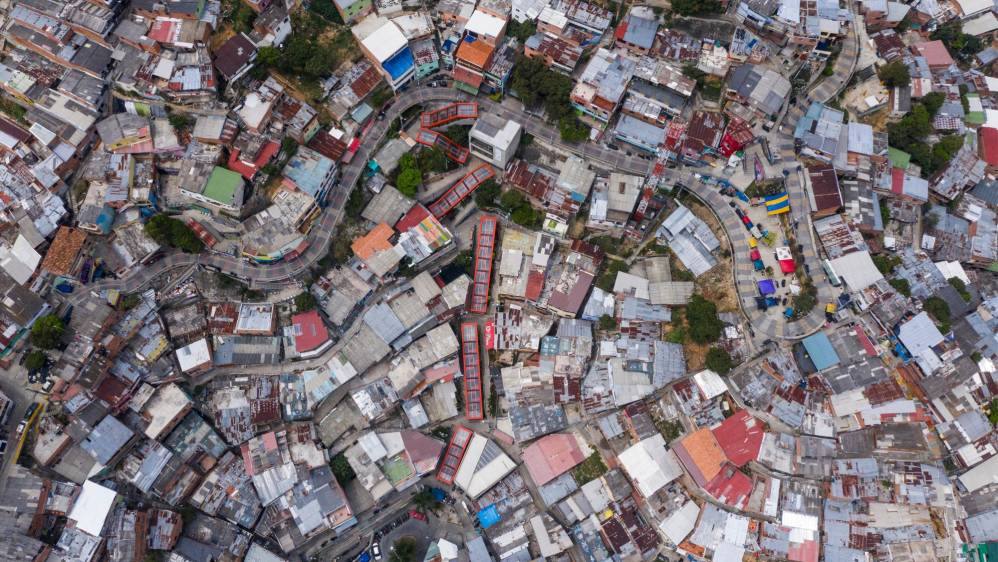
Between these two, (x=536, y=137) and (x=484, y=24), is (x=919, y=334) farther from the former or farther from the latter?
(x=484, y=24)

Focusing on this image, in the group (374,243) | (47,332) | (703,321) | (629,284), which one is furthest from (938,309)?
(47,332)

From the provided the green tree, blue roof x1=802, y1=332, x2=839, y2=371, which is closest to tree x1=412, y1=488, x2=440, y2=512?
blue roof x1=802, y1=332, x2=839, y2=371

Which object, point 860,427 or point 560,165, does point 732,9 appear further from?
point 860,427

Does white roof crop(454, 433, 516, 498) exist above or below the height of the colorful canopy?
below

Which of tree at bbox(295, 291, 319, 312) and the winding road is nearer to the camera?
the winding road

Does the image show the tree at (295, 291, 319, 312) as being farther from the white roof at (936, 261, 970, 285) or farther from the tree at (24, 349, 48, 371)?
the white roof at (936, 261, 970, 285)

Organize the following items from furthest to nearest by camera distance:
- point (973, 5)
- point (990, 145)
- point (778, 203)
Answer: point (973, 5) → point (990, 145) → point (778, 203)

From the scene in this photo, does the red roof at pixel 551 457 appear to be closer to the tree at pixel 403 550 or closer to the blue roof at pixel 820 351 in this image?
the tree at pixel 403 550

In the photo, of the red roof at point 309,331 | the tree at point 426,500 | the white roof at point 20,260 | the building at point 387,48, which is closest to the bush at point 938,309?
the tree at point 426,500
